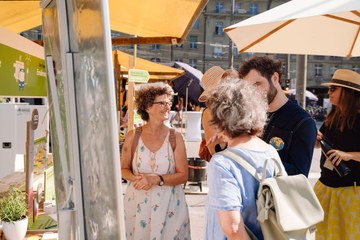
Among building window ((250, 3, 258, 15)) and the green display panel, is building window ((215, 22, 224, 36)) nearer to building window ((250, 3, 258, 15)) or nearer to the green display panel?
building window ((250, 3, 258, 15))

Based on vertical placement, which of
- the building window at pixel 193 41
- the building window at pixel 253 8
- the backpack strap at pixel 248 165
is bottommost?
the backpack strap at pixel 248 165

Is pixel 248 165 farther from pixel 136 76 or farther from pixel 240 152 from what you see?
pixel 136 76

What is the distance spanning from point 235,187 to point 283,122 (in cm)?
94

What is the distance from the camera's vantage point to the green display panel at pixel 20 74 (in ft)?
8.19

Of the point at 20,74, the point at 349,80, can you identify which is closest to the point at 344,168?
the point at 349,80

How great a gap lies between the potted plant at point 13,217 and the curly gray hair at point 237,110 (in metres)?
1.15

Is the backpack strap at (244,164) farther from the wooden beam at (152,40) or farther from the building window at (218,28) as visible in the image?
the building window at (218,28)

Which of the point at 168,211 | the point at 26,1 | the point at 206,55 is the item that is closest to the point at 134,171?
the point at 168,211

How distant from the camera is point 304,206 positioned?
5.11 feet

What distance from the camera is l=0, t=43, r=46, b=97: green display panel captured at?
250 centimetres

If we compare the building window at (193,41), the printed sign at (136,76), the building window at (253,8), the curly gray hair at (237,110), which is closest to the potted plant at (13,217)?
the curly gray hair at (237,110)

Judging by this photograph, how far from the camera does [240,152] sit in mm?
1617

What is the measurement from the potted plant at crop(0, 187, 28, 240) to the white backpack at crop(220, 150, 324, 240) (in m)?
1.18

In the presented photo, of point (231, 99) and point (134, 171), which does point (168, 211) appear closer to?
point (134, 171)
